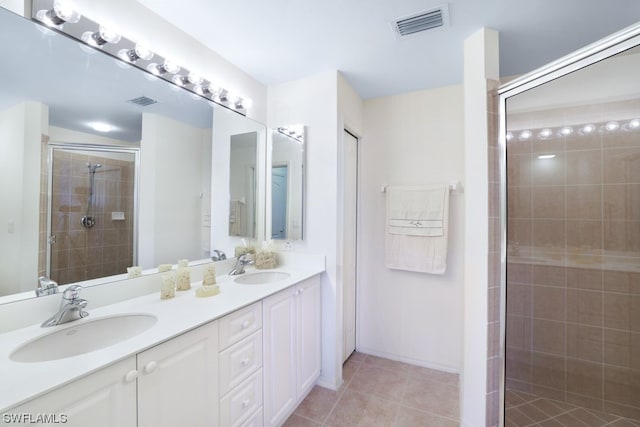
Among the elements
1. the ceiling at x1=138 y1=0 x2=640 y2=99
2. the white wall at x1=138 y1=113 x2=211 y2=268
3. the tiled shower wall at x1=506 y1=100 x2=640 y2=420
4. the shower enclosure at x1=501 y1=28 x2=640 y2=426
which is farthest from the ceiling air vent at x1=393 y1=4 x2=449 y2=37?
the white wall at x1=138 y1=113 x2=211 y2=268

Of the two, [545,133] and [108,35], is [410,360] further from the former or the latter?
[108,35]

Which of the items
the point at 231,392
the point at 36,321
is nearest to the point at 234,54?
the point at 36,321

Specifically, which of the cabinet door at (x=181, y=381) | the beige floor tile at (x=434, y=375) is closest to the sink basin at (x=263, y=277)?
the cabinet door at (x=181, y=381)

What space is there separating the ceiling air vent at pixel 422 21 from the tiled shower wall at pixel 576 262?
0.71m

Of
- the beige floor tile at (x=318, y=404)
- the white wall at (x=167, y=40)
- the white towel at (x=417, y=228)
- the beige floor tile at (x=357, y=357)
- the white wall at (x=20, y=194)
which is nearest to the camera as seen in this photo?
the white wall at (x=20, y=194)

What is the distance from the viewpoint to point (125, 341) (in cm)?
94

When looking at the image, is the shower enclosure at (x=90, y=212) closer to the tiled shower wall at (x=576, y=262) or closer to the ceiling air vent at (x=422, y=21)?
the ceiling air vent at (x=422, y=21)

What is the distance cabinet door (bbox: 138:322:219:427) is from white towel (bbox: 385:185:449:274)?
1.66 meters

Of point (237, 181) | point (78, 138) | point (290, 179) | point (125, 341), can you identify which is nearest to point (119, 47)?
point (78, 138)

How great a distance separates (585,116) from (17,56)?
9.75 ft

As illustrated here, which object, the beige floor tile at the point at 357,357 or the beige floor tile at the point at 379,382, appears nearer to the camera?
the beige floor tile at the point at 379,382

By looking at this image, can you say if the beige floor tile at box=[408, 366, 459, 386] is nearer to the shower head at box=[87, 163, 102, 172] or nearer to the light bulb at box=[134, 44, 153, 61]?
the shower head at box=[87, 163, 102, 172]

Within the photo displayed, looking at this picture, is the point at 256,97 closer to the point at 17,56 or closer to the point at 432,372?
the point at 17,56

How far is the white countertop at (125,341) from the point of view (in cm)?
72
